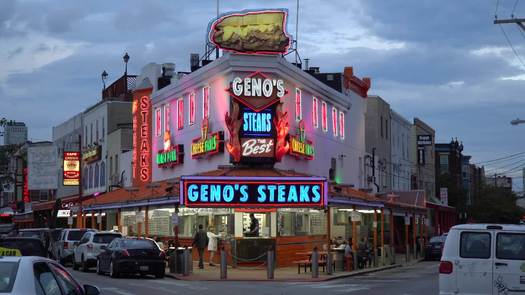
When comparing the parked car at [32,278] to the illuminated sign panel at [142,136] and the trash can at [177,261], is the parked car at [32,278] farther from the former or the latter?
the illuminated sign panel at [142,136]

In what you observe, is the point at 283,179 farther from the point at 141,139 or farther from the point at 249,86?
the point at 141,139

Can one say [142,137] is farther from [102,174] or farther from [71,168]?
[102,174]

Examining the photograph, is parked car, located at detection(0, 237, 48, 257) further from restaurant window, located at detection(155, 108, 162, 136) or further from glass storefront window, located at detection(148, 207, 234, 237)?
restaurant window, located at detection(155, 108, 162, 136)

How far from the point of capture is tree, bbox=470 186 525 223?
81375 millimetres

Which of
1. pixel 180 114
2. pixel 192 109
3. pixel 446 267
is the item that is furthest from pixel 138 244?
pixel 446 267

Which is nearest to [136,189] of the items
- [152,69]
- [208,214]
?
[208,214]

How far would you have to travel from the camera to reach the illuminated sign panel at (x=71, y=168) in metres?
56.3

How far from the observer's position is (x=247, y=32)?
3953 cm

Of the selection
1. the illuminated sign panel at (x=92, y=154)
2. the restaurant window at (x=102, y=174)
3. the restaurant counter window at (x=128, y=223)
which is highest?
the illuminated sign panel at (x=92, y=154)

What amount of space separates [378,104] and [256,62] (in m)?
18.9

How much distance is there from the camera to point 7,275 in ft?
28.2

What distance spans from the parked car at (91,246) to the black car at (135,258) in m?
4.11

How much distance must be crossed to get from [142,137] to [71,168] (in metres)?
11.1

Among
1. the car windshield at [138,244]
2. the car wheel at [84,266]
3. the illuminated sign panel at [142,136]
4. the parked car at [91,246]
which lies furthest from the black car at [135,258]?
the illuminated sign panel at [142,136]
